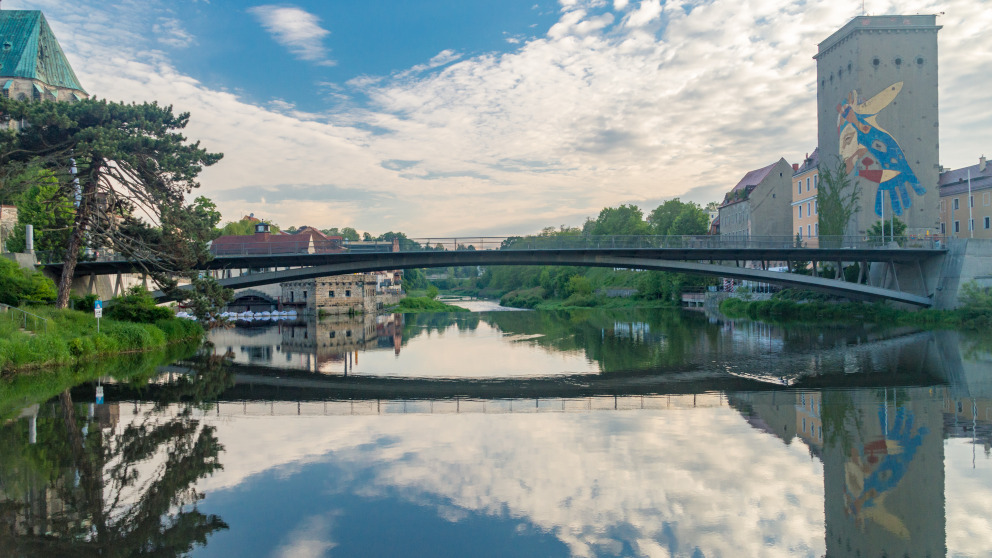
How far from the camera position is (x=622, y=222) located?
10100cm

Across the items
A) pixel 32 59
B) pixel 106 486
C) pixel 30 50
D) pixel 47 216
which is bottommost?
pixel 106 486

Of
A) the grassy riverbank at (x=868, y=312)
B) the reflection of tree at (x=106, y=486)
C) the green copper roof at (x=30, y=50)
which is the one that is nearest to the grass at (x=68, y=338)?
the reflection of tree at (x=106, y=486)

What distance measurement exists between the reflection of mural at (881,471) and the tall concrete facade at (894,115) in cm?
3710

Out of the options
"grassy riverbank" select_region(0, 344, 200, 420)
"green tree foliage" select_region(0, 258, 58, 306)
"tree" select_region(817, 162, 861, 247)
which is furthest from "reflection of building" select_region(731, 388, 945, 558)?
"tree" select_region(817, 162, 861, 247)

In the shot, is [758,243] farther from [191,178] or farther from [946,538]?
[946,538]

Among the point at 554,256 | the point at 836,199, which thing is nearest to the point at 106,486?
the point at 554,256

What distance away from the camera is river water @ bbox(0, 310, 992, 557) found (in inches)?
289

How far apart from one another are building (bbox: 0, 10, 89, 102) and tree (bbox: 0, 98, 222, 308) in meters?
49.5

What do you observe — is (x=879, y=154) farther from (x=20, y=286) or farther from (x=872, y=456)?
(x=20, y=286)

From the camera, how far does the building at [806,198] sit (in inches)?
2275

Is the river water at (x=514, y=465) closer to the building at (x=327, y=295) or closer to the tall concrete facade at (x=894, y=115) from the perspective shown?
the tall concrete facade at (x=894, y=115)

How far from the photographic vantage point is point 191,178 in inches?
1004

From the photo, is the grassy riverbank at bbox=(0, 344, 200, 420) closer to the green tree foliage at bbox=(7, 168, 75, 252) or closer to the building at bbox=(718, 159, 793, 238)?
the green tree foliage at bbox=(7, 168, 75, 252)

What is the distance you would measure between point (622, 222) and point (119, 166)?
8346 centimetres
